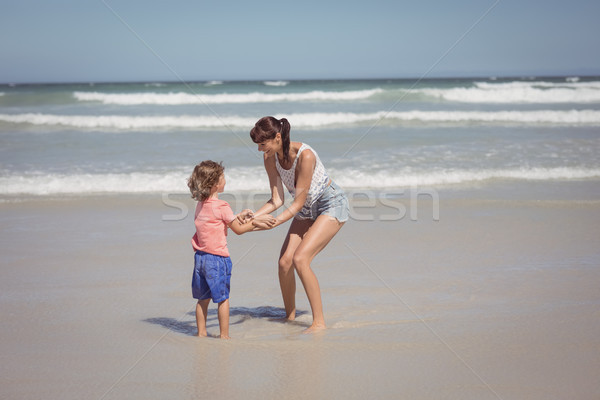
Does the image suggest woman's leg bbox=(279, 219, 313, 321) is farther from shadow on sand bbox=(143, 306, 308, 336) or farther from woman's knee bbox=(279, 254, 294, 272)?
Answer: shadow on sand bbox=(143, 306, 308, 336)

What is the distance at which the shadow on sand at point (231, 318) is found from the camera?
4273 mm

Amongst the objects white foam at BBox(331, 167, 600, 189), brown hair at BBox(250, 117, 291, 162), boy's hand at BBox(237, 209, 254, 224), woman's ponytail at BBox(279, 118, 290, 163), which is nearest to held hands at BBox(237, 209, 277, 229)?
boy's hand at BBox(237, 209, 254, 224)

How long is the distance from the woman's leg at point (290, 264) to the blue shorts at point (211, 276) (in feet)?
1.75

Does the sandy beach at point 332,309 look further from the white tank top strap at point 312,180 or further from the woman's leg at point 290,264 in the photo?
the white tank top strap at point 312,180

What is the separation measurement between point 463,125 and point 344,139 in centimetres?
504

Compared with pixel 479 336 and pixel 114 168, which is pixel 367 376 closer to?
pixel 479 336

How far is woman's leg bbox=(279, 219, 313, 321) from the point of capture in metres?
4.36

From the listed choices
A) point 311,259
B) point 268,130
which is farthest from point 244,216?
point 268,130

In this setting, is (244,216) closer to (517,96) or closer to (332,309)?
(332,309)

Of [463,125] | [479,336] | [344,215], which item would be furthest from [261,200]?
[463,125]

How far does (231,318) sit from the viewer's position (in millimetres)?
4570

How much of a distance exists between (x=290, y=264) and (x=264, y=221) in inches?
16.1

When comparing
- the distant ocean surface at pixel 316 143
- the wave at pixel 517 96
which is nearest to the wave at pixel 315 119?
the distant ocean surface at pixel 316 143

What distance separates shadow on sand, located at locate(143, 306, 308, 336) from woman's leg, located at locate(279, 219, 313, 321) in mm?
138
